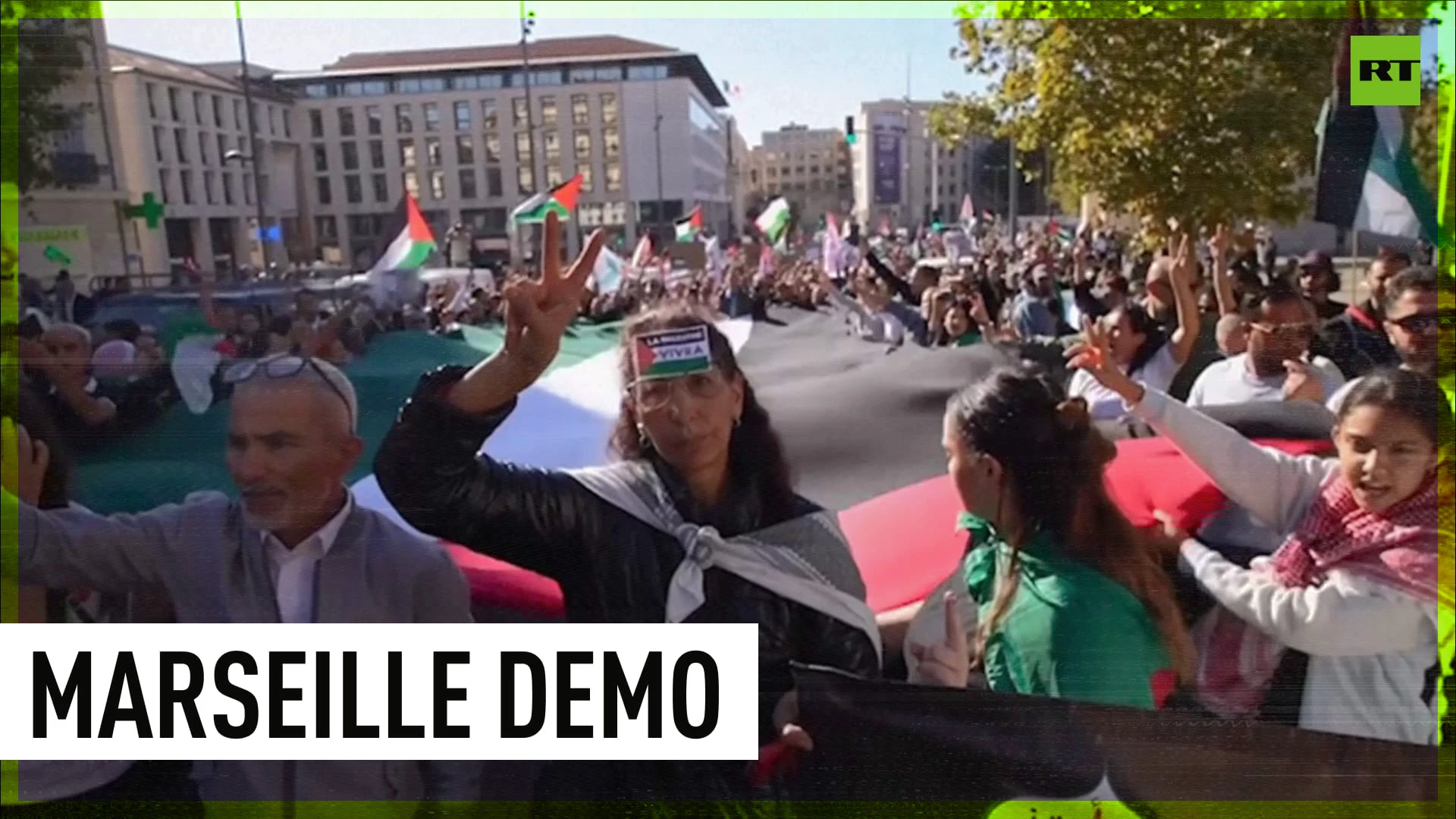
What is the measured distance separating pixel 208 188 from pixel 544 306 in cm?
68

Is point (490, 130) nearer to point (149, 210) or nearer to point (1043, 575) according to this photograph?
point (149, 210)

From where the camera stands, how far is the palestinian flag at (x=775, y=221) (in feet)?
6.42

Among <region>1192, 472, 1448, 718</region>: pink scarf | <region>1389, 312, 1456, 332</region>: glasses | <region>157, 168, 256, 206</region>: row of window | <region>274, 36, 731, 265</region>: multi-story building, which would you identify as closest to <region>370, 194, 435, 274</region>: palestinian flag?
<region>274, 36, 731, 265</region>: multi-story building

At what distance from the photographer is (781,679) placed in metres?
1.85

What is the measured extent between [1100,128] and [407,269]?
50.8 inches

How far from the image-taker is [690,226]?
1937 mm

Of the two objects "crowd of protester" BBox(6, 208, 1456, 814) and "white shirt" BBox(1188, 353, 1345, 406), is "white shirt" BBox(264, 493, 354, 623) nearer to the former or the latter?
"crowd of protester" BBox(6, 208, 1456, 814)

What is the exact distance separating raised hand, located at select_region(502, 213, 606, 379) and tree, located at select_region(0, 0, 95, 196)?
84cm

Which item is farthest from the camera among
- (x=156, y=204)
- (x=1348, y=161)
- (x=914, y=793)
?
(x=914, y=793)

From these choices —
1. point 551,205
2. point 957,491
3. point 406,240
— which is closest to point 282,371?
point 406,240

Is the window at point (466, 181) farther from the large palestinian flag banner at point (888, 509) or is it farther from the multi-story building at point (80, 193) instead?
the multi-story building at point (80, 193)

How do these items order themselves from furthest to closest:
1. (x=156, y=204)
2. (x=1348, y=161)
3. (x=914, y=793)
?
(x=914, y=793) → (x=156, y=204) → (x=1348, y=161)

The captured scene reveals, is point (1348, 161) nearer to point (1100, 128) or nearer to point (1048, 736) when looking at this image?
point (1100, 128)

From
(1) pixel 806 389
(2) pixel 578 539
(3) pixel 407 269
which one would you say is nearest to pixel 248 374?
(3) pixel 407 269
